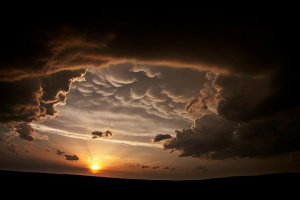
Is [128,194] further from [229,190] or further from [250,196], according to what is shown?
[250,196]

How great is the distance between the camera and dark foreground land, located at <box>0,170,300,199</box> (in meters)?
7.39

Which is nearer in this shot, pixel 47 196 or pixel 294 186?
pixel 47 196

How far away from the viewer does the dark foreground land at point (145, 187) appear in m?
7.39

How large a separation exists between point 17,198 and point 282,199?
39.7 ft

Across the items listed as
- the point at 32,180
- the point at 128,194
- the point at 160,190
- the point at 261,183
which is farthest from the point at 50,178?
the point at 261,183

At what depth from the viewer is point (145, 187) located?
28.3ft

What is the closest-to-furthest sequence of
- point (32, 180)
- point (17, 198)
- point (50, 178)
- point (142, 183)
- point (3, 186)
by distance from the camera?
point (17, 198)
point (3, 186)
point (32, 180)
point (50, 178)
point (142, 183)

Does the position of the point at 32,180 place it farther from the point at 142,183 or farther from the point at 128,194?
the point at 142,183

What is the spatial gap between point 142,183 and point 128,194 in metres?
1.39

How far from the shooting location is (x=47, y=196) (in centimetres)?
698

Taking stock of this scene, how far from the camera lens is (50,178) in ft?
27.3

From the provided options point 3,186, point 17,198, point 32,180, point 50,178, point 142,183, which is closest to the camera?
point 17,198

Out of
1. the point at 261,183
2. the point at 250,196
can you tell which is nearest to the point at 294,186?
the point at 261,183

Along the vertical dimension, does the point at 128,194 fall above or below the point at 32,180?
below
